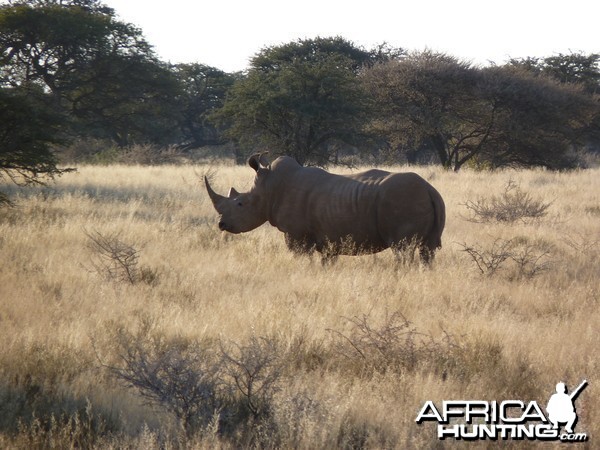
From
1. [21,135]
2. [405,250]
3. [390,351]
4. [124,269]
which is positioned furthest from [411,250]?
[21,135]

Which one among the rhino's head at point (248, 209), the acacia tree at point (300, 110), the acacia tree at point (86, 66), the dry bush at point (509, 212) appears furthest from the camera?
the acacia tree at point (86, 66)

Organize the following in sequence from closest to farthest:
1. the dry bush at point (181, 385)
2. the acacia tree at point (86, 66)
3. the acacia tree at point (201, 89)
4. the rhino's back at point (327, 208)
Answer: the dry bush at point (181, 385), the rhino's back at point (327, 208), the acacia tree at point (86, 66), the acacia tree at point (201, 89)

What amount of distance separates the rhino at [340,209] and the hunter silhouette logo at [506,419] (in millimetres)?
3629

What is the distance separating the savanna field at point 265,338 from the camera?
3592 millimetres

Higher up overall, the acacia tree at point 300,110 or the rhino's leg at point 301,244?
the acacia tree at point 300,110

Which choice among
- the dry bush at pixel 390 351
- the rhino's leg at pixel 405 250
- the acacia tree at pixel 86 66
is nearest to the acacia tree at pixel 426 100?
the acacia tree at pixel 86 66

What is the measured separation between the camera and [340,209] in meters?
7.72

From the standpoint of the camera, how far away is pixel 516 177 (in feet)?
64.4

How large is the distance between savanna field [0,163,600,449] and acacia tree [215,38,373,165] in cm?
1147

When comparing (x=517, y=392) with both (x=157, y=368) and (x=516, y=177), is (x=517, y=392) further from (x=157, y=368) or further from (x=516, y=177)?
(x=516, y=177)

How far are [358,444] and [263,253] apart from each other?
5.26m

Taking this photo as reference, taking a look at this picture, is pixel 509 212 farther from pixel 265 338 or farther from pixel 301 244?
pixel 265 338

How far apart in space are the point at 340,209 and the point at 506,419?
430 cm

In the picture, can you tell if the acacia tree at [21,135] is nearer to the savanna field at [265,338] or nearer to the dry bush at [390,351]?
the savanna field at [265,338]
